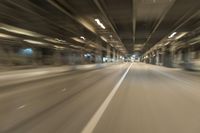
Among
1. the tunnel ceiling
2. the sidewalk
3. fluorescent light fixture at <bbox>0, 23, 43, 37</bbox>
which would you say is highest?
the tunnel ceiling

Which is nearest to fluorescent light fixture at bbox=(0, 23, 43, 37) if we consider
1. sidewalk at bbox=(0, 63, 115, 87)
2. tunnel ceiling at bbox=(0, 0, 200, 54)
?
tunnel ceiling at bbox=(0, 0, 200, 54)

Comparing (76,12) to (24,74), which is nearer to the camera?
(24,74)

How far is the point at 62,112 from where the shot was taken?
7340 millimetres

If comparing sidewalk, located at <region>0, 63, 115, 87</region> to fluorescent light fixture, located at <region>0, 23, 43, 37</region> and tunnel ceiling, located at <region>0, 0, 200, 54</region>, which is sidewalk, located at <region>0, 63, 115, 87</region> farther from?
fluorescent light fixture, located at <region>0, 23, 43, 37</region>

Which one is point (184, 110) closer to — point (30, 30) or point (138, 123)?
point (138, 123)

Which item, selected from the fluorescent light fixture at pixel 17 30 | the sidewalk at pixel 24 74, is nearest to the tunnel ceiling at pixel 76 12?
the fluorescent light fixture at pixel 17 30

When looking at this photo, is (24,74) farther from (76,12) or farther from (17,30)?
(76,12)

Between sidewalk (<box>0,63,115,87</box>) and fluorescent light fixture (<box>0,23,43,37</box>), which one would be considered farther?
fluorescent light fixture (<box>0,23,43,37</box>)

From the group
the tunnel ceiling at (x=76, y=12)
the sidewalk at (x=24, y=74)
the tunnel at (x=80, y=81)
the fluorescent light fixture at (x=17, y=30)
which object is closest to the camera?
the tunnel at (x=80, y=81)

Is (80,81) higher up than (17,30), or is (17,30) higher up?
(17,30)

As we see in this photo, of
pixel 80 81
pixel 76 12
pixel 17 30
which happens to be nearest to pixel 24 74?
pixel 80 81

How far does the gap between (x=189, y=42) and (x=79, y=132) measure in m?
36.0

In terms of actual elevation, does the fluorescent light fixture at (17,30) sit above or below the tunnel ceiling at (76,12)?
below

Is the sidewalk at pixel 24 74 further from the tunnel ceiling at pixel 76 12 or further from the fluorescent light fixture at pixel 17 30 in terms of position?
the fluorescent light fixture at pixel 17 30
